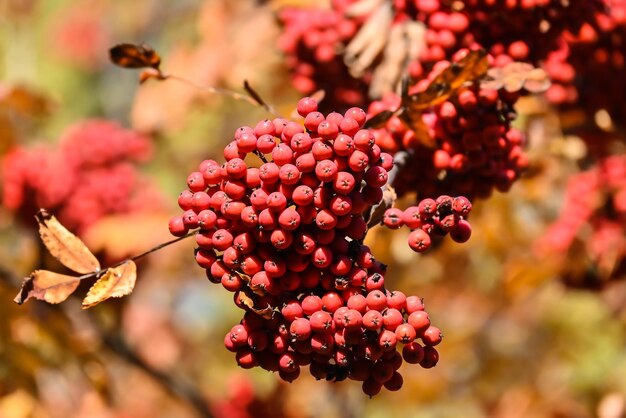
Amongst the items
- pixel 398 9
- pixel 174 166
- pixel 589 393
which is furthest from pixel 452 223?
pixel 174 166

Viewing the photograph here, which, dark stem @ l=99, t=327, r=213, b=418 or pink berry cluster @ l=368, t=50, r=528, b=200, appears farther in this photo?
dark stem @ l=99, t=327, r=213, b=418

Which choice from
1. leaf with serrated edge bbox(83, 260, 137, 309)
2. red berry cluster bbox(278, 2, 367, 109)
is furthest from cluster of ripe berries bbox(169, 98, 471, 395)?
red berry cluster bbox(278, 2, 367, 109)

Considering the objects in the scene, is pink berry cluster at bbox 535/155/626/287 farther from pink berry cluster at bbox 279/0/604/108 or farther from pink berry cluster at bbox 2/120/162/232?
pink berry cluster at bbox 2/120/162/232

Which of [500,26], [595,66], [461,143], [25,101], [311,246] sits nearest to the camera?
[311,246]

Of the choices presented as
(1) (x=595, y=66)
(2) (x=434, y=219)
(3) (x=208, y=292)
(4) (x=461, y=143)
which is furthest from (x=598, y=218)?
(3) (x=208, y=292)

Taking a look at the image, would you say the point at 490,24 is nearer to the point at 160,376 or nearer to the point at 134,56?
the point at 134,56

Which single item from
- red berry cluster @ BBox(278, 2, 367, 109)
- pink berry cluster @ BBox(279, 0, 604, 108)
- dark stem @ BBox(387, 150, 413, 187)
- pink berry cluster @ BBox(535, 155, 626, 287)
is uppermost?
pink berry cluster @ BBox(279, 0, 604, 108)
